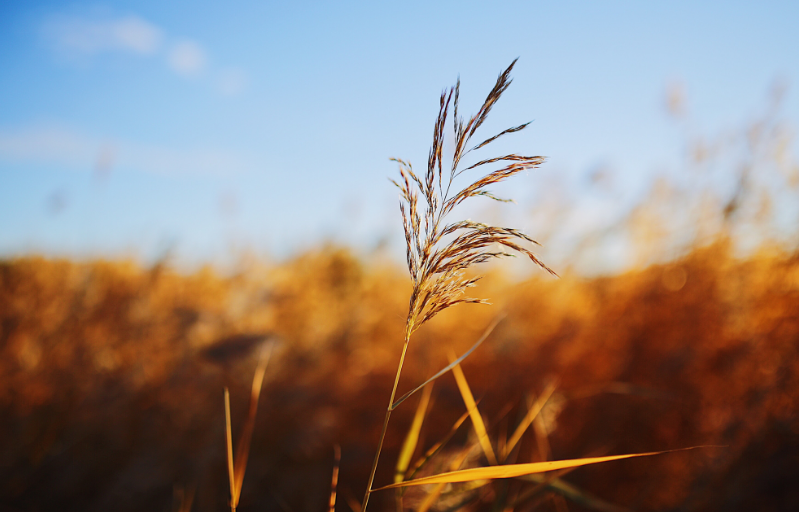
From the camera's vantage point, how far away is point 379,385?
2.71m

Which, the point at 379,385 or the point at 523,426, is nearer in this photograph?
the point at 523,426

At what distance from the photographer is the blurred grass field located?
1.85m

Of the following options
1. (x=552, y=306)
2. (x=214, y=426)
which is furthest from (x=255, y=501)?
(x=552, y=306)

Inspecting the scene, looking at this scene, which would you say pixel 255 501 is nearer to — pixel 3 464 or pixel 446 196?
pixel 3 464

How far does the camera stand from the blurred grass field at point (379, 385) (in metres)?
1.85

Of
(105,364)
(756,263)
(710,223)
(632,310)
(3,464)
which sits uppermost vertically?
(710,223)

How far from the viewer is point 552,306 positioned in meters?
3.08

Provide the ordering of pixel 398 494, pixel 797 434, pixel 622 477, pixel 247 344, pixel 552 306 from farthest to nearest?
pixel 552 306 < pixel 247 344 < pixel 622 477 < pixel 797 434 < pixel 398 494

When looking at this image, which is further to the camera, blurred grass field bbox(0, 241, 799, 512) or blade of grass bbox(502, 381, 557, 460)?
blurred grass field bbox(0, 241, 799, 512)

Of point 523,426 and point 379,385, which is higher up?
point 523,426

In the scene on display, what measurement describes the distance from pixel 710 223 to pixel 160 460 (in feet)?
13.1

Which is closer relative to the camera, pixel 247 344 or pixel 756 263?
pixel 247 344

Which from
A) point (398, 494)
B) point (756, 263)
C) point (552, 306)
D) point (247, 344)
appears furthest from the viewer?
point (552, 306)

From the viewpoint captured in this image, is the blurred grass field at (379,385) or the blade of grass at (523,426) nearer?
the blade of grass at (523,426)
